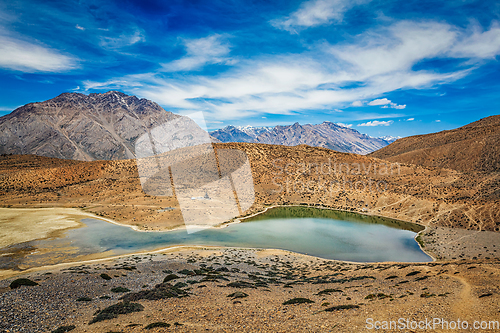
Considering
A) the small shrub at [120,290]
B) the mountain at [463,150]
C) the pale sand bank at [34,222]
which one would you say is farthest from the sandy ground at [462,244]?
the mountain at [463,150]

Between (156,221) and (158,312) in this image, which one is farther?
(156,221)

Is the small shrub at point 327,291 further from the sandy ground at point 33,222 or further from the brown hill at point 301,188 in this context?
the sandy ground at point 33,222

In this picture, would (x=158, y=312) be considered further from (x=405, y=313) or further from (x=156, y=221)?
(x=156, y=221)

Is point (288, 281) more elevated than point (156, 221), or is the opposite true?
point (156, 221)

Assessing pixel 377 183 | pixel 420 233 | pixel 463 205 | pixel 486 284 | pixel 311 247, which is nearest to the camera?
pixel 486 284

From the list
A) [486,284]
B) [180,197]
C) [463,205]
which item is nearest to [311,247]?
[486,284]

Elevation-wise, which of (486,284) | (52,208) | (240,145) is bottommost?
(486,284)

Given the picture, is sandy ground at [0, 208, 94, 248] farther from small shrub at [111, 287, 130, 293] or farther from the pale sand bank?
small shrub at [111, 287, 130, 293]

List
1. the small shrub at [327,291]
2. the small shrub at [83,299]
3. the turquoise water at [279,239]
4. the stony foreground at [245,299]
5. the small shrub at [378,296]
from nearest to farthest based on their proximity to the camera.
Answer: the stony foreground at [245,299], the small shrub at [83,299], the small shrub at [378,296], the small shrub at [327,291], the turquoise water at [279,239]

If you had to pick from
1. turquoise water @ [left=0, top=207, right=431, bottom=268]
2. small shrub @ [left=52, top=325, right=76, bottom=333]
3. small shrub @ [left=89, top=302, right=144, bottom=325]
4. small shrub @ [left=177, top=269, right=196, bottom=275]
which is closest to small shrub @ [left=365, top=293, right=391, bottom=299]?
small shrub @ [left=89, top=302, right=144, bottom=325]
